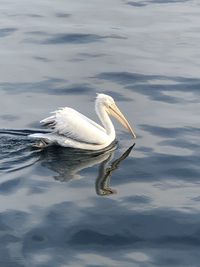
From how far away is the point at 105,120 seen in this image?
14656 millimetres

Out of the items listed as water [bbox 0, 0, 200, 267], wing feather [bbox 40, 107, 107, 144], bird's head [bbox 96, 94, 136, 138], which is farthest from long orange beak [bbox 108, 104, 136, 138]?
wing feather [bbox 40, 107, 107, 144]

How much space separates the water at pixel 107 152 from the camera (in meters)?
11.0

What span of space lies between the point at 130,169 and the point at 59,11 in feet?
39.7

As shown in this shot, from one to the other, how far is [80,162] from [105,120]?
1.15 m

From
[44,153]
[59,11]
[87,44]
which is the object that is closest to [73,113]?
[44,153]

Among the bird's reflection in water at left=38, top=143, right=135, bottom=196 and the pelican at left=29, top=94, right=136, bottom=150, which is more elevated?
the pelican at left=29, top=94, right=136, bottom=150

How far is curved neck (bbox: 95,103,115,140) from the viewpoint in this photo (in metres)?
14.5

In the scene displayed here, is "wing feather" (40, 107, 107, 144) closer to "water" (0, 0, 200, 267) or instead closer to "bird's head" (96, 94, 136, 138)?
"water" (0, 0, 200, 267)

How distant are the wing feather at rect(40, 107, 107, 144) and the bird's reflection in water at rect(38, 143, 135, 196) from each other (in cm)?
25

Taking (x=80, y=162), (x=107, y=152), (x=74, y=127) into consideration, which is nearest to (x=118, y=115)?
(x=107, y=152)

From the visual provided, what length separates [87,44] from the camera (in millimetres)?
21500

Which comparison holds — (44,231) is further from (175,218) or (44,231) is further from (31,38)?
(31,38)

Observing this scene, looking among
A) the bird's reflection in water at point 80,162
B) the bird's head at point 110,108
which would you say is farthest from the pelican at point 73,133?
the bird's head at point 110,108

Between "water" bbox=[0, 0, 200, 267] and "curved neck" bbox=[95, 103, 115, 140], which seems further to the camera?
"curved neck" bbox=[95, 103, 115, 140]
